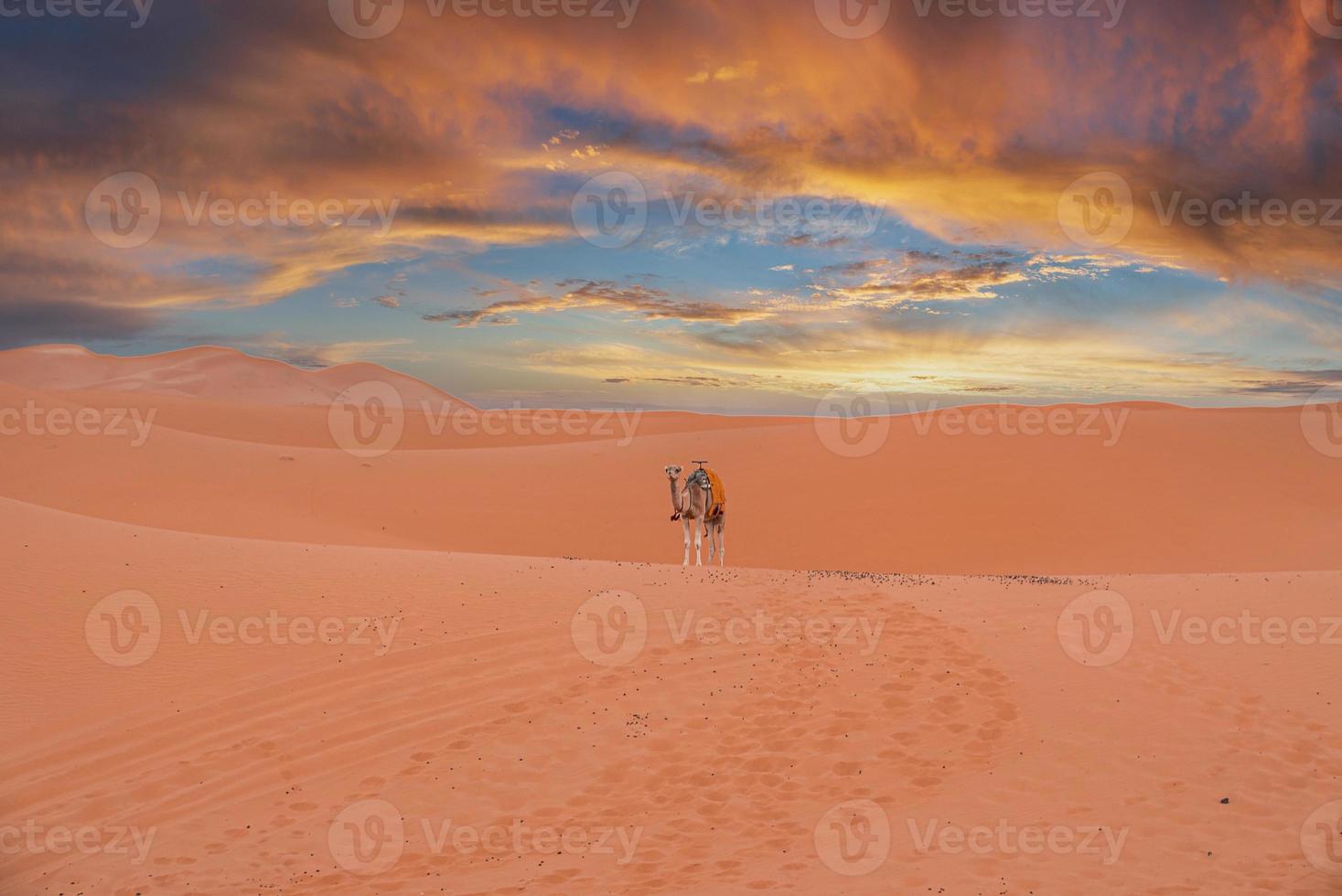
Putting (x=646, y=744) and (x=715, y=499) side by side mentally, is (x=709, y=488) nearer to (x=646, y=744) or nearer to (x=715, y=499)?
(x=715, y=499)

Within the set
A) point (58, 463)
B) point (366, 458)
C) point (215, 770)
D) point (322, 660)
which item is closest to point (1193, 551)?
point (322, 660)

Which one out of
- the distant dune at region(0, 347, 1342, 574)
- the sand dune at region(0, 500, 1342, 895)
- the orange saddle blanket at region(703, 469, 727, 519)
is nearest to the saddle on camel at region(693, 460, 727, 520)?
the orange saddle blanket at region(703, 469, 727, 519)

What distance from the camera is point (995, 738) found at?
1016 cm

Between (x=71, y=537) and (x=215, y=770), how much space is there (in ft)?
31.7

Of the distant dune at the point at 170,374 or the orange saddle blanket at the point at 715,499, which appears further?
the distant dune at the point at 170,374

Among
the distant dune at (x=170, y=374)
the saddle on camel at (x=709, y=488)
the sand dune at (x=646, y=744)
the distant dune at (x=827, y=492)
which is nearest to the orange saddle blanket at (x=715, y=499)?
the saddle on camel at (x=709, y=488)

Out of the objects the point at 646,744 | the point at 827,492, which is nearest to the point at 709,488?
the point at 646,744

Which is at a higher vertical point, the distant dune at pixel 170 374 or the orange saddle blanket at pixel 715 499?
the distant dune at pixel 170 374

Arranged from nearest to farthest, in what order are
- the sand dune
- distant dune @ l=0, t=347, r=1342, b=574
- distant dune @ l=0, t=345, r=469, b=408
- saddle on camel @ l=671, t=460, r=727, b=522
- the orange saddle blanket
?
the sand dune → saddle on camel @ l=671, t=460, r=727, b=522 → the orange saddle blanket → distant dune @ l=0, t=347, r=1342, b=574 → distant dune @ l=0, t=345, r=469, b=408

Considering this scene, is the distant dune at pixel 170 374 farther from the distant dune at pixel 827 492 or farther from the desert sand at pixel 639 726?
the desert sand at pixel 639 726

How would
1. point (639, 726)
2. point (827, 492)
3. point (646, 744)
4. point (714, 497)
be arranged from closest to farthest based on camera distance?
point (646, 744) → point (639, 726) → point (714, 497) → point (827, 492)

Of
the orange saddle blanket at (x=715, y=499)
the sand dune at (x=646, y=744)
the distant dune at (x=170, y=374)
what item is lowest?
the sand dune at (x=646, y=744)

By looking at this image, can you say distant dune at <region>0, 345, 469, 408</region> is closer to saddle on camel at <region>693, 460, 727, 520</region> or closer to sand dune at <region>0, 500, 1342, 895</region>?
saddle on camel at <region>693, 460, 727, 520</region>

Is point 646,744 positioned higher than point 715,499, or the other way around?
point 715,499
